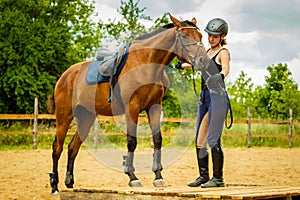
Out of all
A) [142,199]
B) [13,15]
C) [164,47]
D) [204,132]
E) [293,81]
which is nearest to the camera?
[142,199]

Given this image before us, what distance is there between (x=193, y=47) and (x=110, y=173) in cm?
560

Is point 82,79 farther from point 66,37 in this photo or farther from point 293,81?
point 293,81

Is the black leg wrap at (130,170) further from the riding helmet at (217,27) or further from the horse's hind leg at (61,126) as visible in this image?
the riding helmet at (217,27)

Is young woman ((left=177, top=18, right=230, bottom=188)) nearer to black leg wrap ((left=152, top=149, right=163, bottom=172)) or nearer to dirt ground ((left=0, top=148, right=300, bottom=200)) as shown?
black leg wrap ((left=152, top=149, right=163, bottom=172))

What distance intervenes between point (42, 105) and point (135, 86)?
735 inches

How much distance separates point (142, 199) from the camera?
4828 mm

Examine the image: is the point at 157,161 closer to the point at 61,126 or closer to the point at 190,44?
the point at 190,44

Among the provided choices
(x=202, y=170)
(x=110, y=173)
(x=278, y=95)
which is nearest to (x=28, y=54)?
(x=110, y=173)

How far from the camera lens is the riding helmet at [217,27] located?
5680 mm

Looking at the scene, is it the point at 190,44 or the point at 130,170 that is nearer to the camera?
the point at 190,44

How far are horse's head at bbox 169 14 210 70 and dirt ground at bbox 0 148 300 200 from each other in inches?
74.5

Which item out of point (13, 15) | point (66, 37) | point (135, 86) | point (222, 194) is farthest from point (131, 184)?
point (66, 37)

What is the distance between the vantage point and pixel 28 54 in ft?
77.2

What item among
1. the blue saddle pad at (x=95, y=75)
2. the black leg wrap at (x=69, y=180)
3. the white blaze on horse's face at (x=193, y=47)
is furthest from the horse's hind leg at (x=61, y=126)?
the white blaze on horse's face at (x=193, y=47)
